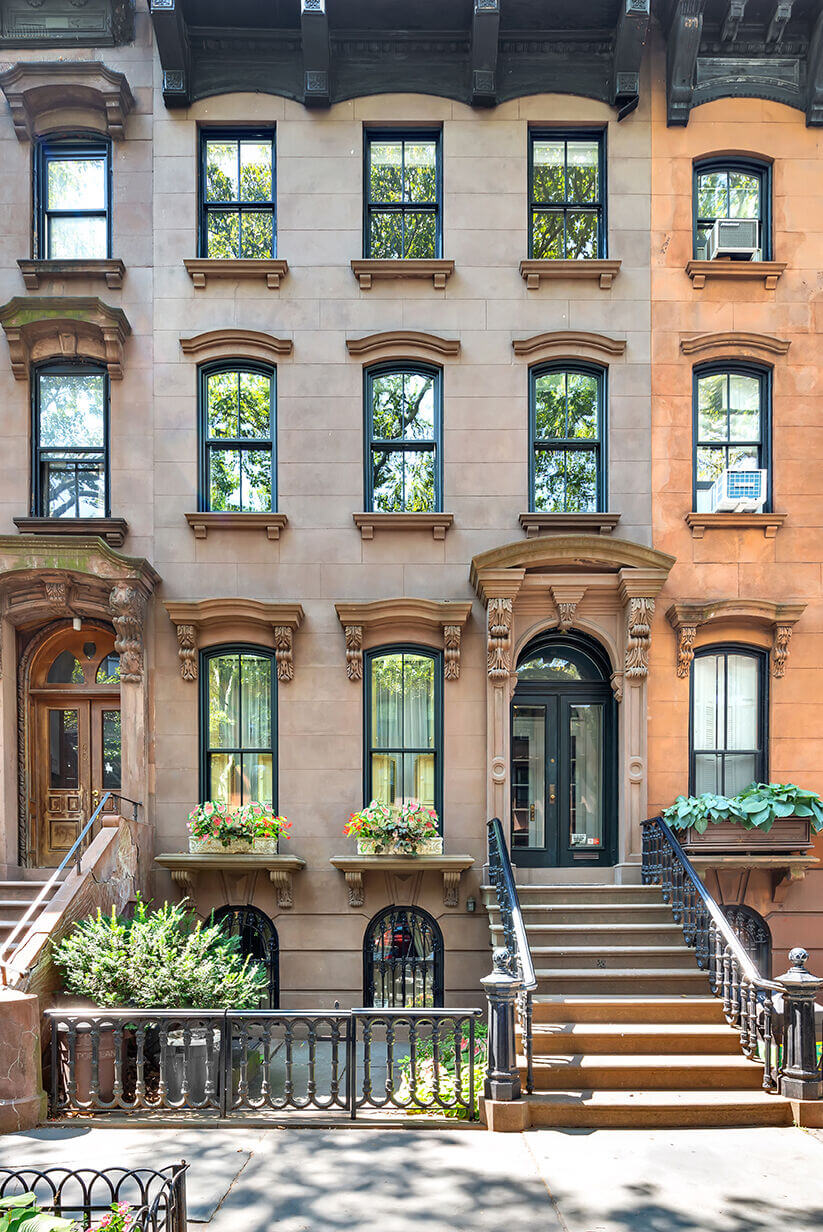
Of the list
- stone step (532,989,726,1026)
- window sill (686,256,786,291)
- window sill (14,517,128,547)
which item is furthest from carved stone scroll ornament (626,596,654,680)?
window sill (14,517,128,547)

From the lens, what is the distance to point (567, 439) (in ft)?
39.2

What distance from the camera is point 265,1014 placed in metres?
7.74

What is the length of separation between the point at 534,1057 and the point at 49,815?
7030 millimetres

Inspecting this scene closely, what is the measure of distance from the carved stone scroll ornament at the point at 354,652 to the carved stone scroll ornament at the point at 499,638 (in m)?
1.66

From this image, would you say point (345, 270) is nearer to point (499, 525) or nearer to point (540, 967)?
point (499, 525)

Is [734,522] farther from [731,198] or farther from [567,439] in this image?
[731,198]

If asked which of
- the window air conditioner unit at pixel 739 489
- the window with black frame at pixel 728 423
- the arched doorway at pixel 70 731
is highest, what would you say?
the window with black frame at pixel 728 423

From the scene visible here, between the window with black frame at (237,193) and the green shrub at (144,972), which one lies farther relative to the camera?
the window with black frame at (237,193)

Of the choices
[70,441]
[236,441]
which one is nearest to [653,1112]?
[236,441]

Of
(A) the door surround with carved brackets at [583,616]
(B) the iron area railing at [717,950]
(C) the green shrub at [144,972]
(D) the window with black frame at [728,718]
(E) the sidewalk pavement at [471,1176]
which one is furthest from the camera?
(D) the window with black frame at [728,718]

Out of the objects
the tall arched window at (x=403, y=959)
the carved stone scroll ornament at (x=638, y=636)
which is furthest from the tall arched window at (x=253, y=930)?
the carved stone scroll ornament at (x=638, y=636)

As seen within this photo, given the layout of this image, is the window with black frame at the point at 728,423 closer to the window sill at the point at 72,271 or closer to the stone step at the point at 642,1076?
the stone step at the point at 642,1076

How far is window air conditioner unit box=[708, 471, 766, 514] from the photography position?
457 inches

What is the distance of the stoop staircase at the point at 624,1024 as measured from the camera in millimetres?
7680
